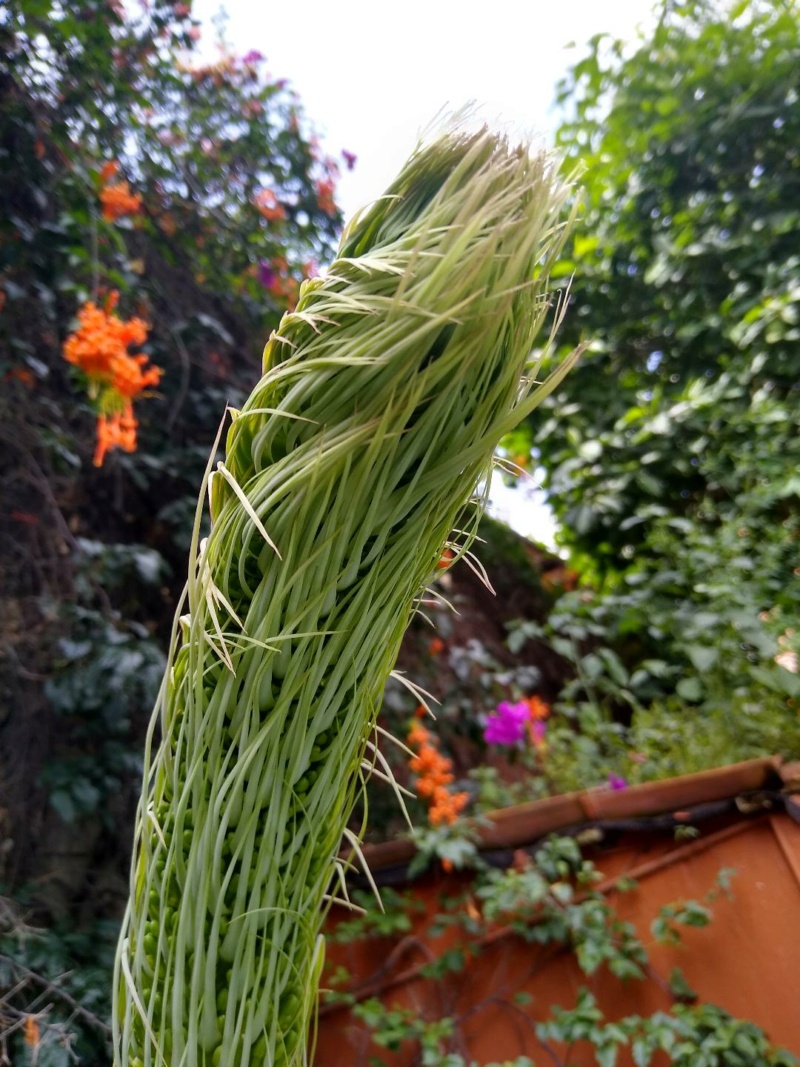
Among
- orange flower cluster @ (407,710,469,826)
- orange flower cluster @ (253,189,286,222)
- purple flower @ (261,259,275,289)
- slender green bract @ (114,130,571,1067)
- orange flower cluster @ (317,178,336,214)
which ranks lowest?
slender green bract @ (114,130,571,1067)

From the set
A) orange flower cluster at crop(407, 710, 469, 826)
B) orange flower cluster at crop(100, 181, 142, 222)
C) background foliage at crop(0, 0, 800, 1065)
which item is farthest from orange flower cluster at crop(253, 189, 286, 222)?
orange flower cluster at crop(407, 710, 469, 826)

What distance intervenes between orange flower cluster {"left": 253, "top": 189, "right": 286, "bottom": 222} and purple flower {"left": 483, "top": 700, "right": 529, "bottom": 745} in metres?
1.32

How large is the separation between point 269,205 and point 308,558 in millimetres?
1743

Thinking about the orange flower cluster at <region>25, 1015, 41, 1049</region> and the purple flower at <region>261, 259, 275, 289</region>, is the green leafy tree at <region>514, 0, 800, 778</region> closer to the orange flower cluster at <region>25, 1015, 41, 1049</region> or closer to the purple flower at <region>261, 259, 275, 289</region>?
the purple flower at <region>261, 259, 275, 289</region>

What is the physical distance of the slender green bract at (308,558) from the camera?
32 cm

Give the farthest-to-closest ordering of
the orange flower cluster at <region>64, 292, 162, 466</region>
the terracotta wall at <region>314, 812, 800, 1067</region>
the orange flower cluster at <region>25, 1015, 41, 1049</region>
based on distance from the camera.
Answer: the orange flower cluster at <region>64, 292, 162, 466</region> → the terracotta wall at <region>314, 812, 800, 1067</region> → the orange flower cluster at <region>25, 1015, 41, 1049</region>

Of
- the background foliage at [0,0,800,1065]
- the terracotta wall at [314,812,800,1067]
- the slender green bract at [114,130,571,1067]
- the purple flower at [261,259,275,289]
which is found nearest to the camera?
the slender green bract at [114,130,571,1067]

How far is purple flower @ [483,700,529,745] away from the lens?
147 centimetres

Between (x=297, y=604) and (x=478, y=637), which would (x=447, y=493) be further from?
(x=478, y=637)

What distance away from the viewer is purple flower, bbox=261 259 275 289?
5.67 feet

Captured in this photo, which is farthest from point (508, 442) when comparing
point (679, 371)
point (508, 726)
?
point (508, 726)

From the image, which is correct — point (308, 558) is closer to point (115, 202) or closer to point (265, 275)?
point (115, 202)

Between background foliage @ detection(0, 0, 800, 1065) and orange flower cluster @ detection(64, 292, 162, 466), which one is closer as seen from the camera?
orange flower cluster @ detection(64, 292, 162, 466)

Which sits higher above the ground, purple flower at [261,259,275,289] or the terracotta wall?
purple flower at [261,259,275,289]
